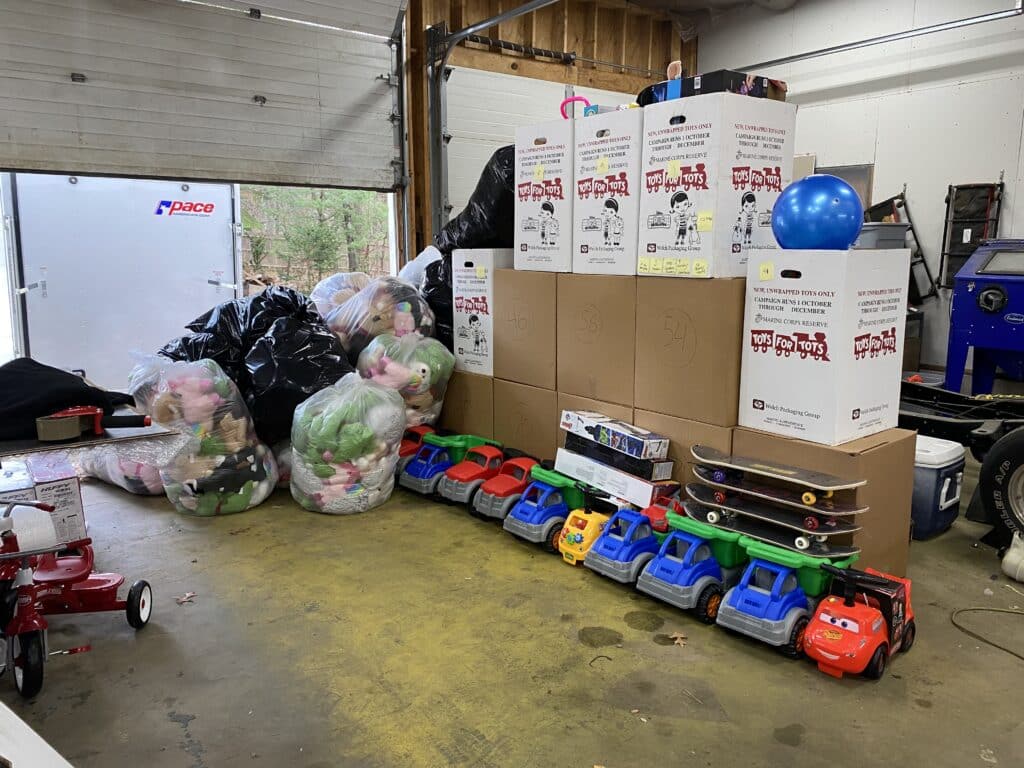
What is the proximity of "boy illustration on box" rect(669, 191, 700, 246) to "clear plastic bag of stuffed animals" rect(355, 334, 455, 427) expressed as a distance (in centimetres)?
170

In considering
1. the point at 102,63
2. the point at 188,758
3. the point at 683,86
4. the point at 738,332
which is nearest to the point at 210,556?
the point at 188,758

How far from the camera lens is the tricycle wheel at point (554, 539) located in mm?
3273

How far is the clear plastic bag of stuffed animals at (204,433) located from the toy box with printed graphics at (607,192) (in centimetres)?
188

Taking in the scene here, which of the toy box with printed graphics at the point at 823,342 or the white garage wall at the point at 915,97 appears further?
the white garage wall at the point at 915,97

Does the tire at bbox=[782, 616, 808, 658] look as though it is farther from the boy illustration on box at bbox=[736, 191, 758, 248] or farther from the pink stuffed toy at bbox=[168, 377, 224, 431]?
the pink stuffed toy at bbox=[168, 377, 224, 431]

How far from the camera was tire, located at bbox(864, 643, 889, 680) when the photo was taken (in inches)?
90.0

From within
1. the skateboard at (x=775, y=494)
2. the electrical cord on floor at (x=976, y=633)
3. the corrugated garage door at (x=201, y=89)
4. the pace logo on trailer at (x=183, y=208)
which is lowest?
the electrical cord on floor at (x=976, y=633)

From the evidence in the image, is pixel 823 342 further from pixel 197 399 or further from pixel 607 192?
pixel 197 399

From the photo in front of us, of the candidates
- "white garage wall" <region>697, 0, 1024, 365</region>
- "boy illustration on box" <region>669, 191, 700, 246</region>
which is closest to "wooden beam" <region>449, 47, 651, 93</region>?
"white garage wall" <region>697, 0, 1024, 365</region>

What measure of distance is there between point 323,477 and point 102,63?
129 inches

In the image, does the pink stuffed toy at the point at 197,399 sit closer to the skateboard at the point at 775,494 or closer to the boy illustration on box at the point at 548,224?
the boy illustration on box at the point at 548,224

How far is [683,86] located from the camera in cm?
300

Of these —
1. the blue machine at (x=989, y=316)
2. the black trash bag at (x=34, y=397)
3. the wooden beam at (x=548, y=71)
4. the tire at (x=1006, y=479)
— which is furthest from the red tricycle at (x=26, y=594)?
the wooden beam at (x=548, y=71)

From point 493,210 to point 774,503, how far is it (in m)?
2.34
